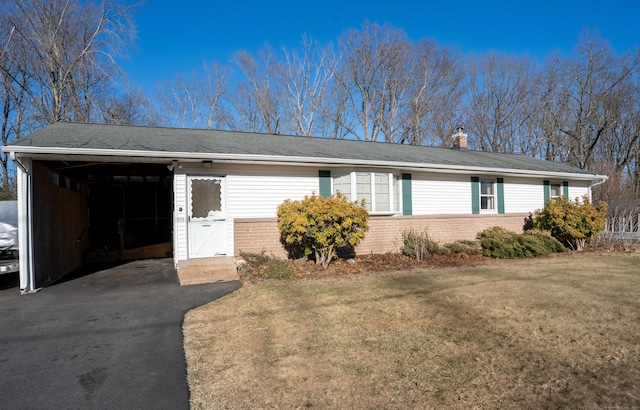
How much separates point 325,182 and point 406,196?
2.83m

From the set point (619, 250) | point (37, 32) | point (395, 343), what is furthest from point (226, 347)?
point (37, 32)

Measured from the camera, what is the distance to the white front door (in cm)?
900

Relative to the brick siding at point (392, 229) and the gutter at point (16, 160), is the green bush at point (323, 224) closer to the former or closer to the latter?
the brick siding at point (392, 229)

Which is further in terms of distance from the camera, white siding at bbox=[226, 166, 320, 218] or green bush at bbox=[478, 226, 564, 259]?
green bush at bbox=[478, 226, 564, 259]

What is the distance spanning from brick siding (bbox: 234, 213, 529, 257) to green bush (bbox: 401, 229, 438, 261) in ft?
0.97

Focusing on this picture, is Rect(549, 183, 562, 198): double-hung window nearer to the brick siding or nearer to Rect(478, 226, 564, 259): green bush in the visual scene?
the brick siding

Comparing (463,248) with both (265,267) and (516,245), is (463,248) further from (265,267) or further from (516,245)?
(265,267)

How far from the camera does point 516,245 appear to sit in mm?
10828

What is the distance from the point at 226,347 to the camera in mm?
4086

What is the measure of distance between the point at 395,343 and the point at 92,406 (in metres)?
2.97

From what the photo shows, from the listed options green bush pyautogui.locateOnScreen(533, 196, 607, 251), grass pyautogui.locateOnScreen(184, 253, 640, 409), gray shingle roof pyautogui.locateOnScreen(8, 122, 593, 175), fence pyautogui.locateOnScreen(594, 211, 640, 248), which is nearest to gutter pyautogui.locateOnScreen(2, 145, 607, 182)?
gray shingle roof pyautogui.locateOnScreen(8, 122, 593, 175)

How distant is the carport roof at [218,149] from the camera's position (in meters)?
7.55

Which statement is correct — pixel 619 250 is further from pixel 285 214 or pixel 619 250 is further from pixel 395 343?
pixel 395 343

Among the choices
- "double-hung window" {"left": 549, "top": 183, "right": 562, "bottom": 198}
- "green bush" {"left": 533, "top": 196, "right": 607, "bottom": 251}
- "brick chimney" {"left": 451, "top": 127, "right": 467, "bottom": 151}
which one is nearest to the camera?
"green bush" {"left": 533, "top": 196, "right": 607, "bottom": 251}
